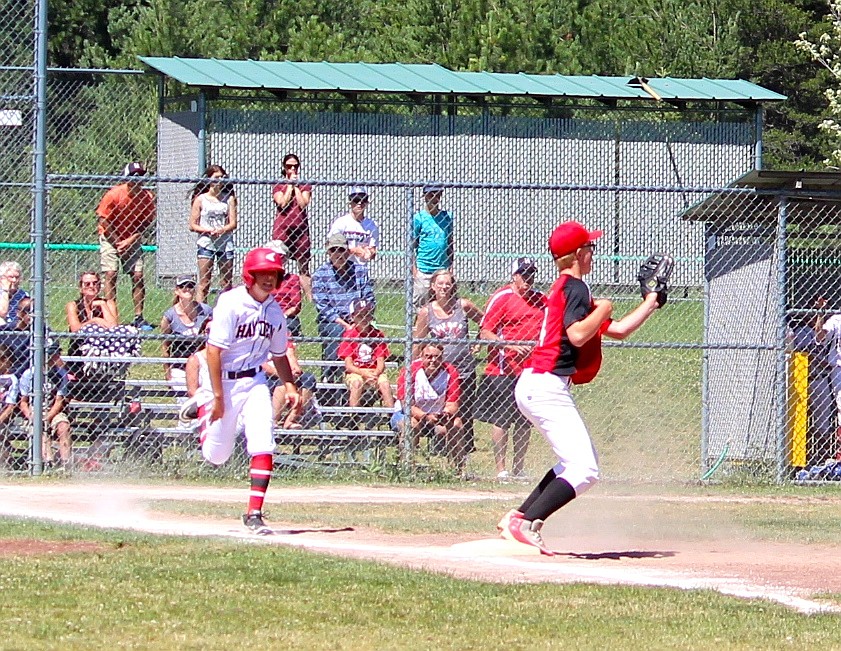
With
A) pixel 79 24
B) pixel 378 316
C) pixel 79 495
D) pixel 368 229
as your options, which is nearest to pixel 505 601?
pixel 79 495

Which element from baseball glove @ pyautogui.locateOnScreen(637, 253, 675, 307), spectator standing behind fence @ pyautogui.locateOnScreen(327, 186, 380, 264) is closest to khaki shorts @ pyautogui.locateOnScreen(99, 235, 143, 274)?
spectator standing behind fence @ pyautogui.locateOnScreen(327, 186, 380, 264)

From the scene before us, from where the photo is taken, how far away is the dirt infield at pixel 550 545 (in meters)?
8.16

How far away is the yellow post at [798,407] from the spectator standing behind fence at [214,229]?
484cm

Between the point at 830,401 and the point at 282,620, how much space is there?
7591 mm

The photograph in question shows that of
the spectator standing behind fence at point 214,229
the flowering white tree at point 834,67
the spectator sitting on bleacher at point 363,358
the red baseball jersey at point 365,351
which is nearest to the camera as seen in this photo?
the spectator sitting on bleacher at point 363,358

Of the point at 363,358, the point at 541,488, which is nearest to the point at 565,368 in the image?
the point at 541,488

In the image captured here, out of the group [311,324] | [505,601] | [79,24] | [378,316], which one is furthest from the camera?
[79,24]

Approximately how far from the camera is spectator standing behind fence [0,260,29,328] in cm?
1266

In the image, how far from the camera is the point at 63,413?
41.2ft

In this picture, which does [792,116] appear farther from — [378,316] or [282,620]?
[282,620]

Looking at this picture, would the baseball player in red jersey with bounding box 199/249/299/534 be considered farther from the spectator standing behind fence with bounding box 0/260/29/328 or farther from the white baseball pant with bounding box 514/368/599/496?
the spectator standing behind fence with bounding box 0/260/29/328

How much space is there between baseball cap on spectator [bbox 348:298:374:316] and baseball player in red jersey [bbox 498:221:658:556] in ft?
14.1

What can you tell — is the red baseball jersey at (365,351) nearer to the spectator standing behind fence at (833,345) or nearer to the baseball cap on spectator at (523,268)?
the baseball cap on spectator at (523,268)

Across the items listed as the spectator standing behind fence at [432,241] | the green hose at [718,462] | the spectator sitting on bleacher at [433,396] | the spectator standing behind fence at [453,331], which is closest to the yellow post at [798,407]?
the green hose at [718,462]
